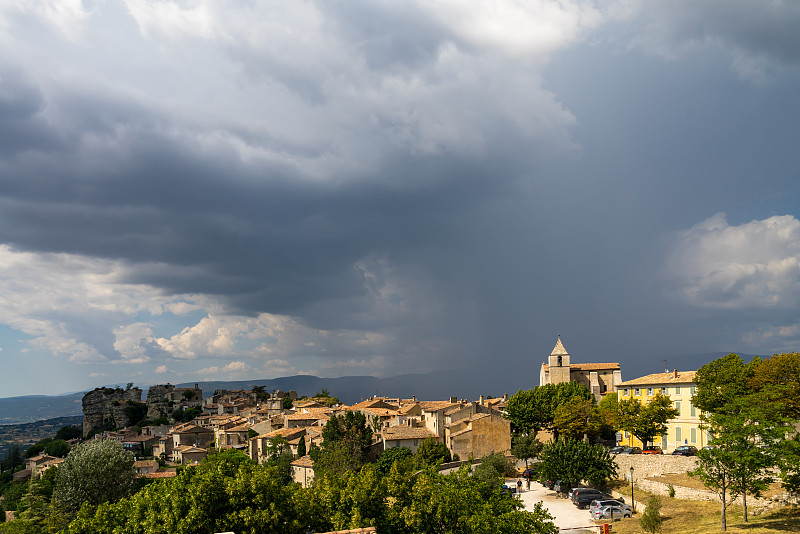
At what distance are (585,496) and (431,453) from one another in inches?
888

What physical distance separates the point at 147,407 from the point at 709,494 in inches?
5727

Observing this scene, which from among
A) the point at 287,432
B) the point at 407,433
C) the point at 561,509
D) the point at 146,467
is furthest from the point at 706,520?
the point at 146,467

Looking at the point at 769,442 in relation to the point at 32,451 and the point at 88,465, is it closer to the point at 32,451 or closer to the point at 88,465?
the point at 88,465

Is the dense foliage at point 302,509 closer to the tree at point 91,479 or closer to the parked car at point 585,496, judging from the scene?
the parked car at point 585,496

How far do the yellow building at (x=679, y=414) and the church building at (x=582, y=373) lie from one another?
24322mm

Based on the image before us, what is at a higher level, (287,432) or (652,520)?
(652,520)

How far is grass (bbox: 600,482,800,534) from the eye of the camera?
33.8 meters

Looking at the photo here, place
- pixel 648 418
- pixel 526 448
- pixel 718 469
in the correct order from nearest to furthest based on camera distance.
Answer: pixel 718 469, pixel 648 418, pixel 526 448

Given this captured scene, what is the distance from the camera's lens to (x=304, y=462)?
232 ft

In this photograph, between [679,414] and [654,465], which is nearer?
[654,465]

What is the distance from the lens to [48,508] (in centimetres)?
6325

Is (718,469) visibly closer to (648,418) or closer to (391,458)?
(648,418)

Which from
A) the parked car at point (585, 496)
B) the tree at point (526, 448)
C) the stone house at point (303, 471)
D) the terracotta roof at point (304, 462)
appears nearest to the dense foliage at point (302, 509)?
the parked car at point (585, 496)

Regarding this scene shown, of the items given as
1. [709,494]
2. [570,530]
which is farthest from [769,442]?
[570,530]
